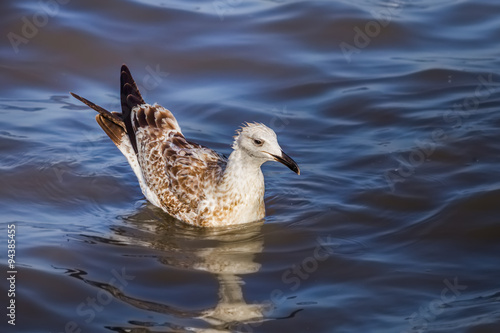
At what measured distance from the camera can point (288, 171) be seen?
8766 mm

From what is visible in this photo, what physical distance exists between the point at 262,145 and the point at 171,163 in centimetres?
118

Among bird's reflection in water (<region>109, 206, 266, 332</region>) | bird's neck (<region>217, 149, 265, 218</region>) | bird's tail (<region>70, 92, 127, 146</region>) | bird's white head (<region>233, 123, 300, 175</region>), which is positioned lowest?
bird's reflection in water (<region>109, 206, 266, 332</region>)

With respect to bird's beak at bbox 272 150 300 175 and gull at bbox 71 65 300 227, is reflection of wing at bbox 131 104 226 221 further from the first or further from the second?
bird's beak at bbox 272 150 300 175

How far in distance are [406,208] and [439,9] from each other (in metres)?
5.46

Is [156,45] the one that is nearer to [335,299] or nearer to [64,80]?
[64,80]

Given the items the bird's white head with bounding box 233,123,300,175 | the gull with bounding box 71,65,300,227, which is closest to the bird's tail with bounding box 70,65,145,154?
the gull with bounding box 71,65,300,227

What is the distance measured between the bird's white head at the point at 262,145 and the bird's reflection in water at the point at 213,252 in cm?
70

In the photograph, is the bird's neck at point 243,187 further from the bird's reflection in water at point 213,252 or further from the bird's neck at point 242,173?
the bird's reflection in water at point 213,252

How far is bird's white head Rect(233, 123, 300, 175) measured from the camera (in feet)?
23.6

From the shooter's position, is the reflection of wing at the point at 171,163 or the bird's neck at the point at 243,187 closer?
the bird's neck at the point at 243,187

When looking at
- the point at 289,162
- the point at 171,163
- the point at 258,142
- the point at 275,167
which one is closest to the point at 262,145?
the point at 258,142

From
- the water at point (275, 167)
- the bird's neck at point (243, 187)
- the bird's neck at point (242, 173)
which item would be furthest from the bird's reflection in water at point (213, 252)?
the bird's neck at point (242, 173)

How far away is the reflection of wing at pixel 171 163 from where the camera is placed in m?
7.89

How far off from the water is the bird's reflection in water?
0.07ft
